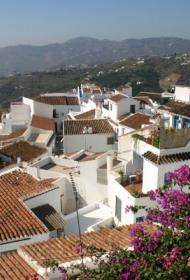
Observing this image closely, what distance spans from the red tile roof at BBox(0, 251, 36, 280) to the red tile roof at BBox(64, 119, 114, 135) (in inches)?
1185

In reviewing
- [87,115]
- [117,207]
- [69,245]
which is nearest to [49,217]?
[117,207]

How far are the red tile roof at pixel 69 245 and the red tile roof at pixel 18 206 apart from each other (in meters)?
3.93

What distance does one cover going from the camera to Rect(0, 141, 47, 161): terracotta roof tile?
38125 mm

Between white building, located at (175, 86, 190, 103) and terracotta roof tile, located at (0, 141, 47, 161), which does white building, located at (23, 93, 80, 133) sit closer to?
terracotta roof tile, located at (0, 141, 47, 161)

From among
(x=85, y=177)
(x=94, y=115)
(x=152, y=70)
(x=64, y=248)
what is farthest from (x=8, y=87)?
(x=64, y=248)

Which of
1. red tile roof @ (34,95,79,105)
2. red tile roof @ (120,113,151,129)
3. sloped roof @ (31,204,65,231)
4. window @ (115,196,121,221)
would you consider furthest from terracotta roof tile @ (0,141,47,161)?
red tile roof @ (34,95,79,105)

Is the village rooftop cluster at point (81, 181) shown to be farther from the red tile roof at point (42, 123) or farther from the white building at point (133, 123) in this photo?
the red tile roof at point (42, 123)

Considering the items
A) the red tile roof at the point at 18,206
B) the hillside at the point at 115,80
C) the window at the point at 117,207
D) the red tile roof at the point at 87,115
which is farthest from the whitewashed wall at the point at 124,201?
the hillside at the point at 115,80

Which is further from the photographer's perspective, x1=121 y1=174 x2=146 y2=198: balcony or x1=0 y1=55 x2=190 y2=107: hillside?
x1=0 y1=55 x2=190 y2=107: hillside

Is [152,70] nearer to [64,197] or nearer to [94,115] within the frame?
[94,115]

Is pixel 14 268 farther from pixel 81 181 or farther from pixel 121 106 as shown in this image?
pixel 121 106

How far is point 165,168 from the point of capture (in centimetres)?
2330

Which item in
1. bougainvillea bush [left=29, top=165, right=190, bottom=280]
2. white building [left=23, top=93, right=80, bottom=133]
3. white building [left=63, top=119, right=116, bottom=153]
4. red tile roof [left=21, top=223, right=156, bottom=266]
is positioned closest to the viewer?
bougainvillea bush [left=29, top=165, right=190, bottom=280]

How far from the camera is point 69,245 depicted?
48.3ft
